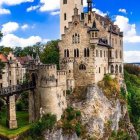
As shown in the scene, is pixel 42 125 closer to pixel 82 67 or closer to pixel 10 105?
pixel 10 105

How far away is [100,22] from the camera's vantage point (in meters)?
84.9

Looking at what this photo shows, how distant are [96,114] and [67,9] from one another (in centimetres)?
2666

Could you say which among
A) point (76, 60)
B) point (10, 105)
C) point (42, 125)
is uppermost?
point (76, 60)

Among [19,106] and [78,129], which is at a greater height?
[19,106]

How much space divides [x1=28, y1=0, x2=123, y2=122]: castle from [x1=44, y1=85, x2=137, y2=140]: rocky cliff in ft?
8.08

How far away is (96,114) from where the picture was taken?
246 feet

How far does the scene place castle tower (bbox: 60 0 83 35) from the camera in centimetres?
8769

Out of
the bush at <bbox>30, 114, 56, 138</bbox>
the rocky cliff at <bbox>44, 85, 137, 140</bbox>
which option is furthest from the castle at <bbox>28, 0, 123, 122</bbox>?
the rocky cliff at <bbox>44, 85, 137, 140</bbox>

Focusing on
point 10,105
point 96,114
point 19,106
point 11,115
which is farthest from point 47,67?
point 19,106

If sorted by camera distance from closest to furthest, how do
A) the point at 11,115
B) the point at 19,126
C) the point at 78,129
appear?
the point at 11,115
the point at 19,126
the point at 78,129

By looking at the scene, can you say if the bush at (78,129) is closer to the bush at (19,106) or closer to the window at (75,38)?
the window at (75,38)

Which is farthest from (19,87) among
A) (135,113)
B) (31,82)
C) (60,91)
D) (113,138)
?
(135,113)

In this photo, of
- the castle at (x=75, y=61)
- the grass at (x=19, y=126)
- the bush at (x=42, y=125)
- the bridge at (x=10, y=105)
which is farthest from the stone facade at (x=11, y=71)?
the bush at (x=42, y=125)

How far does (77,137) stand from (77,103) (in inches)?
284
